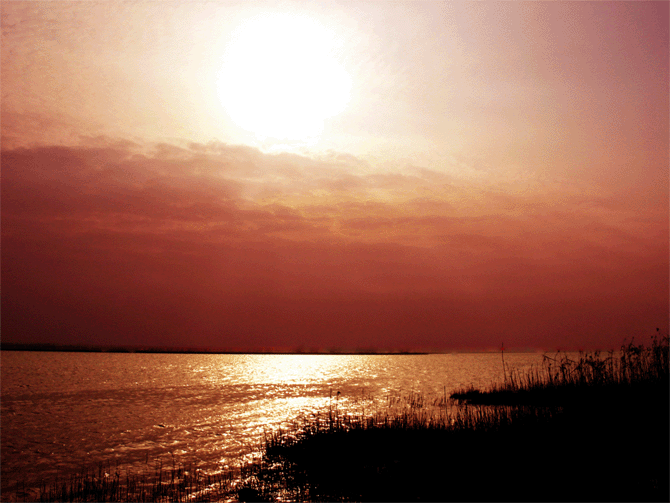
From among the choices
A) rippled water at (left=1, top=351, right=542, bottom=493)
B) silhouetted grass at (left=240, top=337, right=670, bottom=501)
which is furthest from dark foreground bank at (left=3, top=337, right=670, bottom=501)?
rippled water at (left=1, top=351, right=542, bottom=493)

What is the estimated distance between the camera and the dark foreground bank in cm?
1275

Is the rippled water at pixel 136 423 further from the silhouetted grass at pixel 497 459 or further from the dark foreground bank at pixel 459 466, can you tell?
the silhouetted grass at pixel 497 459

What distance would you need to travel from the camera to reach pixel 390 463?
1656cm

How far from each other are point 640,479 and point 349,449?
10.1 meters

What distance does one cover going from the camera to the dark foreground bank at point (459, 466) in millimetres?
12750

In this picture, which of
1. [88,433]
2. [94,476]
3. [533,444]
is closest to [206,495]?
[94,476]

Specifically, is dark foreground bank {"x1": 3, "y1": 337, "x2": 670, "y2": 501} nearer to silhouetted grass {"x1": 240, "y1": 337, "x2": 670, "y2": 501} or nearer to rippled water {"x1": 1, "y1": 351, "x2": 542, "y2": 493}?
silhouetted grass {"x1": 240, "y1": 337, "x2": 670, "y2": 501}

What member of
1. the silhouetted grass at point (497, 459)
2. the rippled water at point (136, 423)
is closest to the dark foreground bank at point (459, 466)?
the silhouetted grass at point (497, 459)

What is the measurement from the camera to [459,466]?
14773 mm

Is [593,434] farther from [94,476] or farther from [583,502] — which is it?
[94,476]

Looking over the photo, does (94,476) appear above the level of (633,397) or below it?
below

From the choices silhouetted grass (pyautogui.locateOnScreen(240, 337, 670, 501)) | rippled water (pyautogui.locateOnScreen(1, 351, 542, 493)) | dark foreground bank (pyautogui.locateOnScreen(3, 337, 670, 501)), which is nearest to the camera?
silhouetted grass (pyautogui.locateOnScreen(240, 337, 670, 501))

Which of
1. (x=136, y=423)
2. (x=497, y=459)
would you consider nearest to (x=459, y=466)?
(x=497, y=459)

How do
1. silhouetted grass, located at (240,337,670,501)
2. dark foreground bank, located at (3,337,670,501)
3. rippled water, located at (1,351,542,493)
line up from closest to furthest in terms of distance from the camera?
silhouetted grass, located at (240,337,670,501), dark foreground bank, located at (3,337,670,501), rippled water, located at (1,351,542,493)
